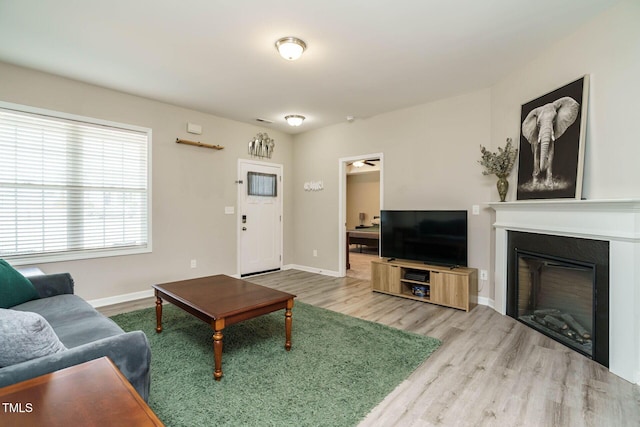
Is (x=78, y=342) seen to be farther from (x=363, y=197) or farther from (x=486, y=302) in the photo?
(x=363, y=197)

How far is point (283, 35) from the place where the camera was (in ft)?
8.75

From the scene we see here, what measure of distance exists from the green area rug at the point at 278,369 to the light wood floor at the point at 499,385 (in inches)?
6.5

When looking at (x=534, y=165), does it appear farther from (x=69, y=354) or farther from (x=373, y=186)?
(x=373, y=186)

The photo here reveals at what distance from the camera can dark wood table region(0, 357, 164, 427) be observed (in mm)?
→ 805

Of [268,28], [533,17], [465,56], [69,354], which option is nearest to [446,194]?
[465,56]

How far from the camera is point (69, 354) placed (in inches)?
49.4

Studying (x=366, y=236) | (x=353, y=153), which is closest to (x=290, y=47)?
(x=353, y=153)

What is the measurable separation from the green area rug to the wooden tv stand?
1.05 metres

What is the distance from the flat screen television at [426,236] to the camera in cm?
376

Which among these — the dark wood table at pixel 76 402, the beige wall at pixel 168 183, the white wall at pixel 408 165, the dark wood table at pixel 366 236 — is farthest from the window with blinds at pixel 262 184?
the dark wood table at pixel 76 402

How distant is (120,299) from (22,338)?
10.2 feet

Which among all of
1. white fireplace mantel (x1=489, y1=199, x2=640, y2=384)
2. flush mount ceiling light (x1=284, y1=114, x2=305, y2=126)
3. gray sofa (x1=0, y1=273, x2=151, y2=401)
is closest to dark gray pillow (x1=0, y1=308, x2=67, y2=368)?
gray sofa (x1=0, y1=273, x2=151, y2=401)

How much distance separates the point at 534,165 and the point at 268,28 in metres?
2.83

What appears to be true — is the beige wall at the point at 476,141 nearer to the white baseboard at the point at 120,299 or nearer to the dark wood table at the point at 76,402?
the white baseboard at the point at 120,299
